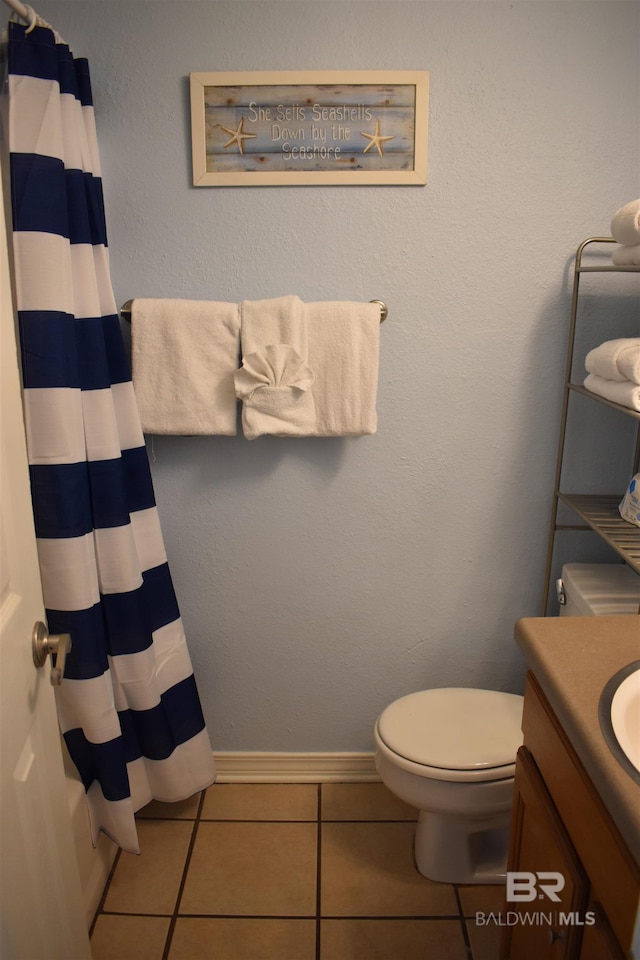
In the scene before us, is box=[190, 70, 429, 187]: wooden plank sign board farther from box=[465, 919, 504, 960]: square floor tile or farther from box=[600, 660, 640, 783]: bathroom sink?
box=[465, 919, 504, 960]: square floor tile

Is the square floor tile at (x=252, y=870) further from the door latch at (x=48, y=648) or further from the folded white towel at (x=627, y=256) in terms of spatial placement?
the folded white towel at (x=627, y=256)

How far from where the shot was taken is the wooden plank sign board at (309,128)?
1.70 m

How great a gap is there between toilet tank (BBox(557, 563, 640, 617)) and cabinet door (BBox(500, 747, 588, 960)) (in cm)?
56

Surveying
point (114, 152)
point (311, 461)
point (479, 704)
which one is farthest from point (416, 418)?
point (114, 152)

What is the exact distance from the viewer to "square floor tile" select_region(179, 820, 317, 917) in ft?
5.66

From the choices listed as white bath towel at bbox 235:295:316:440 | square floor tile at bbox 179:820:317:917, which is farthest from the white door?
white bath towel at bbox 235:295:316:440

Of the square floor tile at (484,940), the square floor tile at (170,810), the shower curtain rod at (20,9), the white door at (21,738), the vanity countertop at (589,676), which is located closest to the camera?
the vanity countertop at (589,676)

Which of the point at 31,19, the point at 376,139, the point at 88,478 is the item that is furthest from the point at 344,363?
the point at 31,19


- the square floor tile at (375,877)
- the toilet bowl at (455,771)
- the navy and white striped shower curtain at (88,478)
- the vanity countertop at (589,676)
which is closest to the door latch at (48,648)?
the navy and white striped shower curtain at (88,478)

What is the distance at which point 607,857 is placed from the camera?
937mm

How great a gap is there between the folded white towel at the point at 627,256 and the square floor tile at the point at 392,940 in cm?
148

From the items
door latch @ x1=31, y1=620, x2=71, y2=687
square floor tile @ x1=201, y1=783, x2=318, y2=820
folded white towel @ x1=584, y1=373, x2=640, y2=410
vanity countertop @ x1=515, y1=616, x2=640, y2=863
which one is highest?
folded white towel @ x1=584, y1=373, x2=640, y2=410

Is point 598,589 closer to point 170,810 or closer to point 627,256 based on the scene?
point 627,256

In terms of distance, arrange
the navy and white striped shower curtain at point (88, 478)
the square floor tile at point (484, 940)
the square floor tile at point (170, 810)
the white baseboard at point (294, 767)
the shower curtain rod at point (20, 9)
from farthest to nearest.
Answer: the white baseboard at point (294, 767) < the square floor tile at point (170, 810) < the square floor tile at point (484, 940) < the navy and white striped shower curtain at point (88, 478) < the shower curtain rod at point (20, 9)
